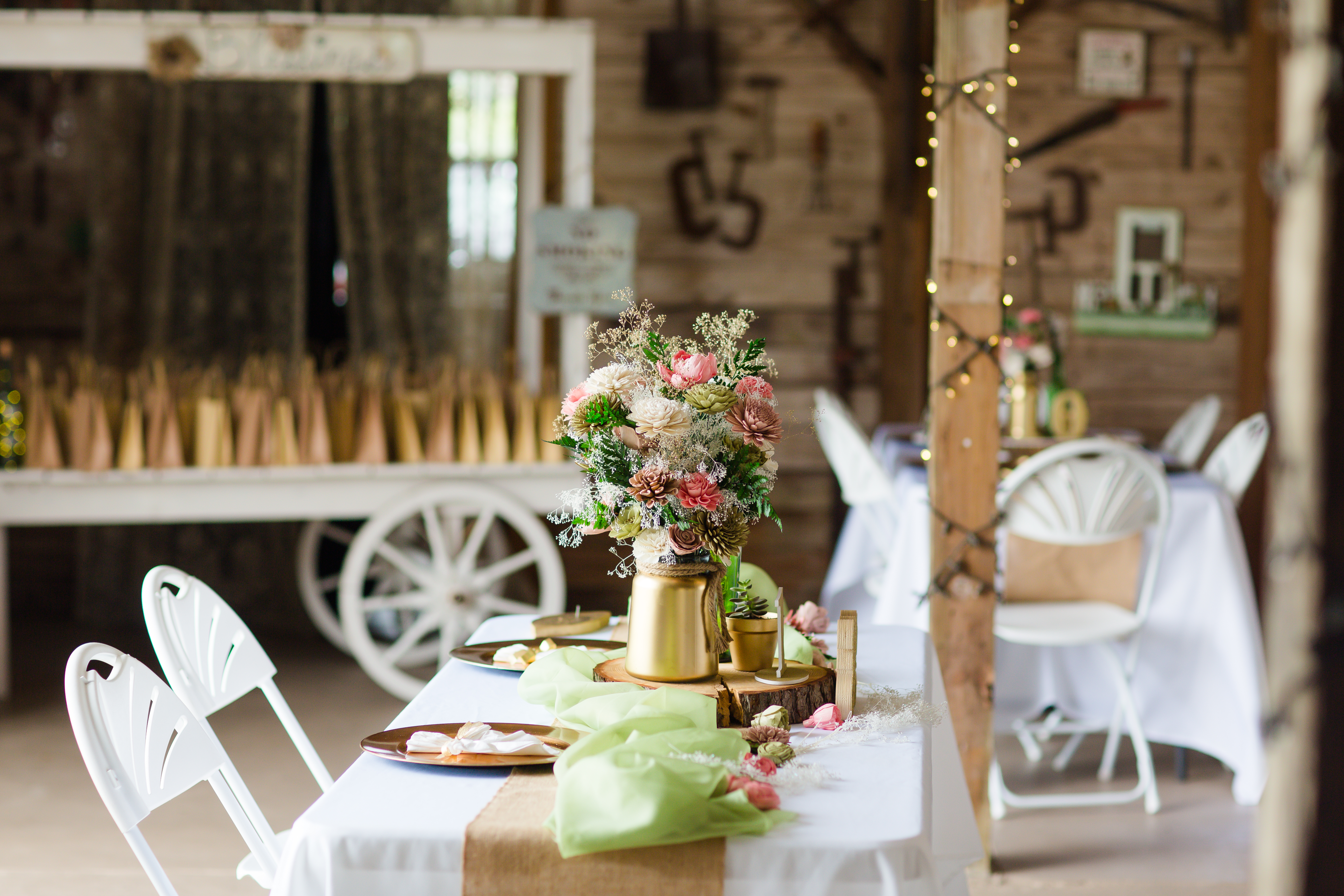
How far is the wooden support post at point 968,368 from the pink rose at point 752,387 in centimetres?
110

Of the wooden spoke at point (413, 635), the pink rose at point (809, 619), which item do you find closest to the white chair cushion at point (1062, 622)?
the pink rose at point (809, 619)

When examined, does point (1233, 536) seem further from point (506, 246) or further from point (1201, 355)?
point (506, 246)

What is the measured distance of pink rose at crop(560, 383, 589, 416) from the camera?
1.67 metres

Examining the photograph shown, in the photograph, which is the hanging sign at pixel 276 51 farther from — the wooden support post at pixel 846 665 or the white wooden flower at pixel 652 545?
the wooden support post at pixel 846 665

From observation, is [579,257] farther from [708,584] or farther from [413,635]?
[708,584]

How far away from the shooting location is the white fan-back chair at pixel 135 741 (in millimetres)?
1397

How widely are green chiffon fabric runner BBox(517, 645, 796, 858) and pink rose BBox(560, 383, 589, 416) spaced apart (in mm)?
393

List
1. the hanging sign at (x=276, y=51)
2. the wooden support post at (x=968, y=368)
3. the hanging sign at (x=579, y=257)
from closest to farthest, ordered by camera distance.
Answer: the wooden support post at (x=968, y=368) → the hanging sign at (x=276, y=51) → the hanging sign at (x=579, y=257)

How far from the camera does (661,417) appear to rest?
5.23ft

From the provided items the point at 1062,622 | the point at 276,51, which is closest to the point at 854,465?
the point at 1062,622

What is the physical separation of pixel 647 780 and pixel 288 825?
1971 mm

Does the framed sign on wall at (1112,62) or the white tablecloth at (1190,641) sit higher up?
the framed sign on wall at (1112,62)

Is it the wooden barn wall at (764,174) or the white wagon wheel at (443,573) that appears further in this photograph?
the wooden barn wall at (764,174)

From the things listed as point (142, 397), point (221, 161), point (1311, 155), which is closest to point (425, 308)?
point (221, 161)
